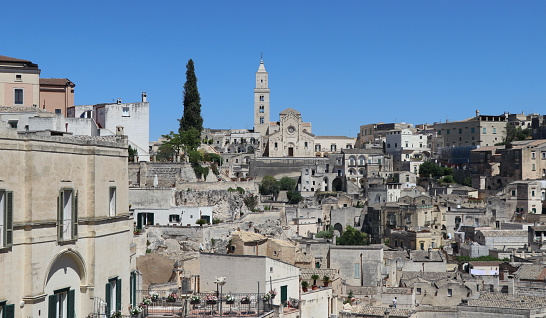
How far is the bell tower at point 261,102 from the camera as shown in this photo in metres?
126

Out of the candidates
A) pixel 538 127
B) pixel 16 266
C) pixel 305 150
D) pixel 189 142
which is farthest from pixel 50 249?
pixel 305 150

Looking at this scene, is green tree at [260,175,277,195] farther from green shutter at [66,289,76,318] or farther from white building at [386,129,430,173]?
green shutter at [66,289,76,318]

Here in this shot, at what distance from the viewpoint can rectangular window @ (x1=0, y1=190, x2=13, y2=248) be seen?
39.1 feet

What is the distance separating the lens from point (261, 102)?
12675 centimetres

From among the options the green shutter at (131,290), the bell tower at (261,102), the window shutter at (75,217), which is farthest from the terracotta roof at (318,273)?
the bell tower at (261,102)

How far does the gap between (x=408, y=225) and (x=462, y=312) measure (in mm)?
28746

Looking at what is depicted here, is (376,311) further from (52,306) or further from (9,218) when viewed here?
(9,218)

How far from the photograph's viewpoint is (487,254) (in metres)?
52.8

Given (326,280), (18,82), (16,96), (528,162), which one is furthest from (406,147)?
(16,96)

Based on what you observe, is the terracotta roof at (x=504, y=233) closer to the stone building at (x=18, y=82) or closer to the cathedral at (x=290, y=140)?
the stone building at (x=18, y=82)

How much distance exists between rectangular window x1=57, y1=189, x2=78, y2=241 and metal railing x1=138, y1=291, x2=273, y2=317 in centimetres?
355

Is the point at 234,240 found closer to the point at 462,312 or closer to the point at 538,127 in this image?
the point at 462,312

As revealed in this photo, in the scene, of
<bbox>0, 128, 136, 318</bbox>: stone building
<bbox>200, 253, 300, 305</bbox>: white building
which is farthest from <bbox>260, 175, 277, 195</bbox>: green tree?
<bbox>0, 128, 136, 318</bbox>: stone building

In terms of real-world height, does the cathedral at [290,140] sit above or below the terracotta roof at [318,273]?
above
